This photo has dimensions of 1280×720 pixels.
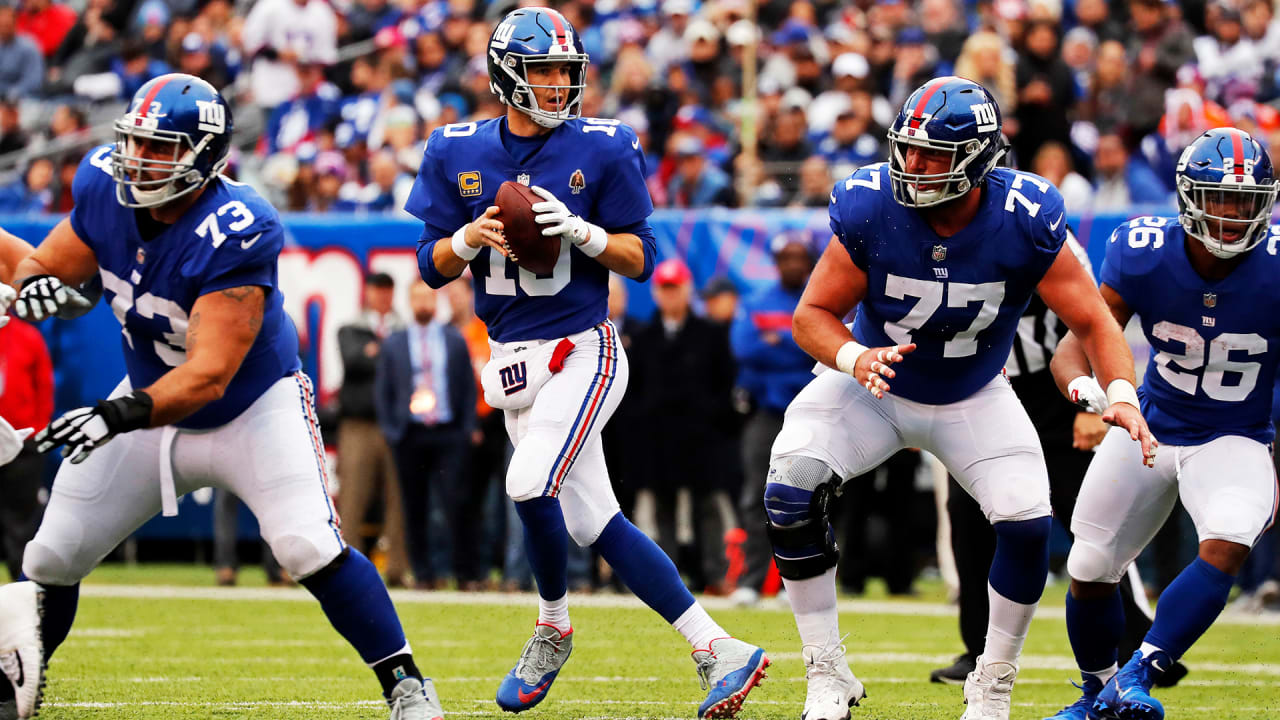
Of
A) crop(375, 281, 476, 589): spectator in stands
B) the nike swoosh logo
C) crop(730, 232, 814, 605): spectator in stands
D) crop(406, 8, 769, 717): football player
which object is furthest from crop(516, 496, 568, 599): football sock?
crop(375, 281, 476, 589): spectator in stands

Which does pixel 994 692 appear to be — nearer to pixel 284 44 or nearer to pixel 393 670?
pixel 393 670

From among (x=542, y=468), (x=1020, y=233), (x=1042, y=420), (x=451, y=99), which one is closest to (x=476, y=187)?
(x=542, y=468)

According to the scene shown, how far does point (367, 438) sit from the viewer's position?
11.1 meters

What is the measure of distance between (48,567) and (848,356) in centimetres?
232

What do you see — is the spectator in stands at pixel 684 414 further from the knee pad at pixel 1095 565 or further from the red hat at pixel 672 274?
the knee pad at pixel 1095 565

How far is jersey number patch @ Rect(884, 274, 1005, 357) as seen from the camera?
194 inches

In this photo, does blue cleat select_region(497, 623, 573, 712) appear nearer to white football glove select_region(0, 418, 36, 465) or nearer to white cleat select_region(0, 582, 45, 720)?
white cleat select_region(0, 582, 45, 720)

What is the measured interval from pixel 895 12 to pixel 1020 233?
932 centimetres

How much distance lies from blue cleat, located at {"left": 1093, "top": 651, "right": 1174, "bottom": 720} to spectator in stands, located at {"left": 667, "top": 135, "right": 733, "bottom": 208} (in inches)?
277

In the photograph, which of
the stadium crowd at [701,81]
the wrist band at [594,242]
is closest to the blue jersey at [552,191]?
the wrist band at [594,242]

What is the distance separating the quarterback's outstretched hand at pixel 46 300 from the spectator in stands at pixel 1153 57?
8940 mm

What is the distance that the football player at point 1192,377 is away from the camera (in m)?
5.21

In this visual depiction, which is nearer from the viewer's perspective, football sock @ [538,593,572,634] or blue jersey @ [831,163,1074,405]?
blue jersey @ [831,163,1074,405]

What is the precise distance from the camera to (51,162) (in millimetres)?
13969
